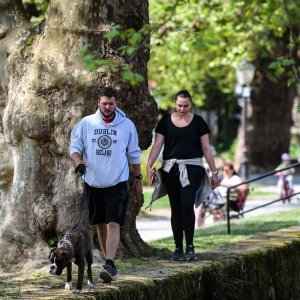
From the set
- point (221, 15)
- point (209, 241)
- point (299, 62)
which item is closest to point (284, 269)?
point (209, 241)

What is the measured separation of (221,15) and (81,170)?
1826 cm

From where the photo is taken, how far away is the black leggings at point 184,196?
11516 millimetres

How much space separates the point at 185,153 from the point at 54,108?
4.94 ft

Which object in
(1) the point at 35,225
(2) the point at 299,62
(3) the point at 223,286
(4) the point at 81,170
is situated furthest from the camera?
(2) the point at 299,62

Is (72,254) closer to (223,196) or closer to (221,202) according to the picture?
(223,196)

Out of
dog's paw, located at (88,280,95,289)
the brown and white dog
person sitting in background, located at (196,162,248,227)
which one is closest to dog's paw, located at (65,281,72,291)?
the brown and white dog

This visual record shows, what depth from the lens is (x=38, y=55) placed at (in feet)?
39.0

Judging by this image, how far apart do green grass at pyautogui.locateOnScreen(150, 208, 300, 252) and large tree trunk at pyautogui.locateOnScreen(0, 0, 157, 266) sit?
2132 millimetres

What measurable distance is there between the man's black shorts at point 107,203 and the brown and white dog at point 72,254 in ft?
2.00

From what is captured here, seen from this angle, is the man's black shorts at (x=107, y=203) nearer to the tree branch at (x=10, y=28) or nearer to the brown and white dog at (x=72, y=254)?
the brown and white dog at (x=72, y=254)

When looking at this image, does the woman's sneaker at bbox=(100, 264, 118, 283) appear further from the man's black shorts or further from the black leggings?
the black leggings

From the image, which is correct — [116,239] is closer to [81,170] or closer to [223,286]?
[81,170]

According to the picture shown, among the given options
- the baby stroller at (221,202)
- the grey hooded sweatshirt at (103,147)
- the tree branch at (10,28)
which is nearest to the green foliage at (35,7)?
the baby stroller at (221,202)

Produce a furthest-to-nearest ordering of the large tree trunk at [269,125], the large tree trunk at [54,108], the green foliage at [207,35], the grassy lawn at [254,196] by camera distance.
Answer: the large tree trunk at [269,125]
the grassy lawn at [254,196]
the green foliage at [207,35]
the large tree trunk at [54,108]
